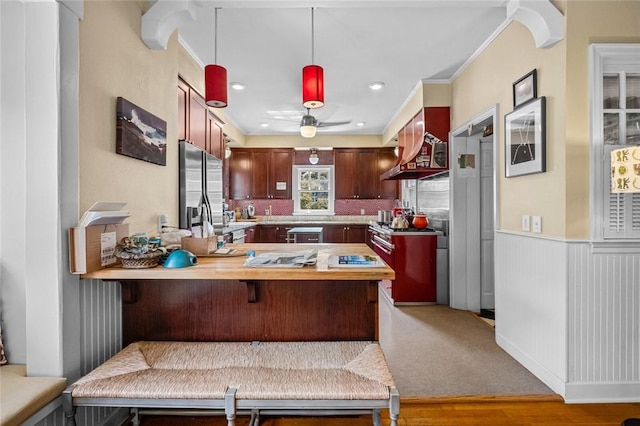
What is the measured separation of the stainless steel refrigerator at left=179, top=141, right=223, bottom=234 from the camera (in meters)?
2.77

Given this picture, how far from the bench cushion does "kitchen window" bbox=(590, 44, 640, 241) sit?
174cm

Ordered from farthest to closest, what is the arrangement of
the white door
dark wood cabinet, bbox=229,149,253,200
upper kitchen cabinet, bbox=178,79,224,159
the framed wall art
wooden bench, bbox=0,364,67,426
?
dark wood cabinet, bbox=229,149,253,200 < the white door < upper kitchen cabinet, bbox=178,79,224,159 < the framed wall art < wooden bench, bbox=0,364,67,426

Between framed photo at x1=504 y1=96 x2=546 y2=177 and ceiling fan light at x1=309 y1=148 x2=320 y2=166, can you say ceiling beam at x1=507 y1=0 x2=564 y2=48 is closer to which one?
framed photo at x1=504 y1=96 x2=546 y2=177

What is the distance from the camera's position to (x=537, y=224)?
2445 mm

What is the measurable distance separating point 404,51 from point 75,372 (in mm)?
3579

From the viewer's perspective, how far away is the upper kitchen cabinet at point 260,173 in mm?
6898

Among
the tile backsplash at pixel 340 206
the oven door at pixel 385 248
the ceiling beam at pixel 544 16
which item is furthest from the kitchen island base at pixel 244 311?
the tile backsplash at pixel 340 206

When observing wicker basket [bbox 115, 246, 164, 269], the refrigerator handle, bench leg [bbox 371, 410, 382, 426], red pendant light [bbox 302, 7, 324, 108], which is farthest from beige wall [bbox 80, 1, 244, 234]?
bench leg [bbox 371, 410, 382, 426]

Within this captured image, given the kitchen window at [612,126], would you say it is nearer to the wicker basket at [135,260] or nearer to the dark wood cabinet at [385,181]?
the wicker basket at [135,260]

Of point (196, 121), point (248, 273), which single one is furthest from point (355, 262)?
point (196, 121)

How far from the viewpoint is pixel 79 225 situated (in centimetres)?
158

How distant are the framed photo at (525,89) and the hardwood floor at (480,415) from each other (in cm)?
213

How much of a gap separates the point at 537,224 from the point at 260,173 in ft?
17.6

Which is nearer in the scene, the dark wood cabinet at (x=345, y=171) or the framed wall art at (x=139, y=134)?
the framed wall art at (x=139, y=134)
